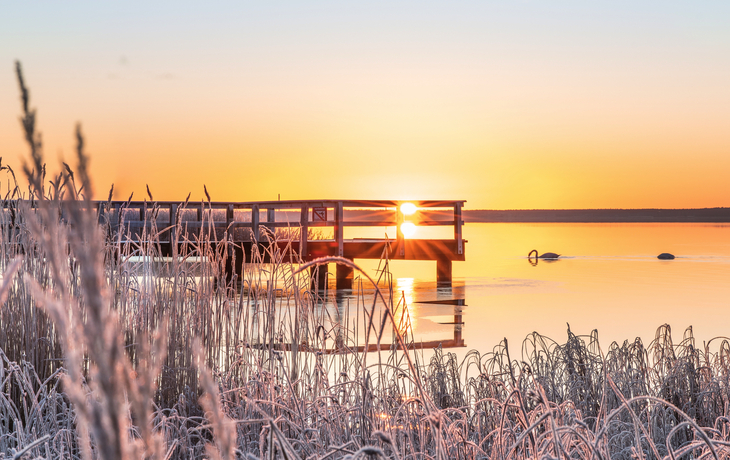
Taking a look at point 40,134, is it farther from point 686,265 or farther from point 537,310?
point 686,265

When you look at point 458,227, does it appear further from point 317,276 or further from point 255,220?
point 317,276

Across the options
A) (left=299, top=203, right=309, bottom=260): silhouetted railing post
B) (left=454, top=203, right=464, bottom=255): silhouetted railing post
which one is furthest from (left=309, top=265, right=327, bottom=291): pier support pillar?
(left=454, top=203, right=464, bottom=255): silhouetted railing post

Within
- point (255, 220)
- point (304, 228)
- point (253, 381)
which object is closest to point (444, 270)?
point (304, 228)

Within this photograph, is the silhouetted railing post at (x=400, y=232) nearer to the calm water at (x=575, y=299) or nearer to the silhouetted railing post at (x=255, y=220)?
the calm water at (x=575, y=299)

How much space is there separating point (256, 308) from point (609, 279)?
19.1 meters

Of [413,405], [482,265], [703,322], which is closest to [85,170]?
[413,405]

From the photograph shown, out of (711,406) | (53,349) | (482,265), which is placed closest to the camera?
(53,349)

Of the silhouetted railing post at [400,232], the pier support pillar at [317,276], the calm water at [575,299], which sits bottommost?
the calm water at [575,299]

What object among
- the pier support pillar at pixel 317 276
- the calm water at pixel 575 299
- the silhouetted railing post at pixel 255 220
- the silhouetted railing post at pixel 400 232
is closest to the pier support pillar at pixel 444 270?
the calm water at pixel 575 299

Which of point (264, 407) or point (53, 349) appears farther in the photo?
point (53, 349)

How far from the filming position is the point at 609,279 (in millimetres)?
21375

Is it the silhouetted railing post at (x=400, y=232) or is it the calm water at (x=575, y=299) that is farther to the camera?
the silhouetted railing post at (x=400, y=232)

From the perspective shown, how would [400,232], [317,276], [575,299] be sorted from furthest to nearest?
1. [400,232]
2. [575,299]
3. [317,276]

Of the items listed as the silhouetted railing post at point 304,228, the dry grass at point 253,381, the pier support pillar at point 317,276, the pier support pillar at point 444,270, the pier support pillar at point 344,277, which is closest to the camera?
the dry grass at point 253,381
